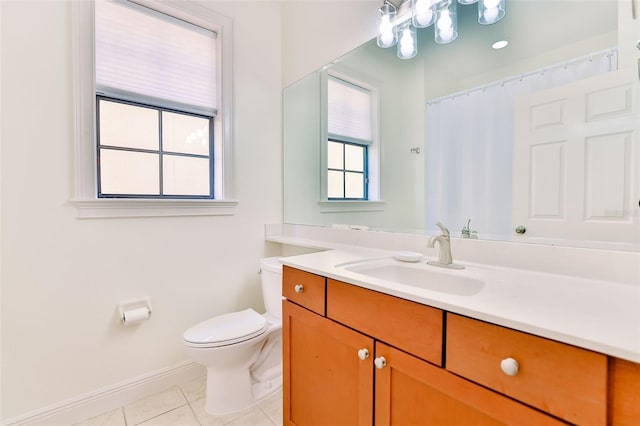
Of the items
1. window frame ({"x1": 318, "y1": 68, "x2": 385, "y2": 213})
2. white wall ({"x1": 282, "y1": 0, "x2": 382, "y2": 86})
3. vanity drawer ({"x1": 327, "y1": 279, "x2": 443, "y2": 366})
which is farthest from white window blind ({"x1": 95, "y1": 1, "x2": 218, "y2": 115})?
vanity drawer ({"x1": 327, "y1": 279, "x2": 443, "y2": 366})

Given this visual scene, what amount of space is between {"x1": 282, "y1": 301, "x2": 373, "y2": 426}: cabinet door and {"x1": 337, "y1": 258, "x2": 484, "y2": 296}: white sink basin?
0.88ft

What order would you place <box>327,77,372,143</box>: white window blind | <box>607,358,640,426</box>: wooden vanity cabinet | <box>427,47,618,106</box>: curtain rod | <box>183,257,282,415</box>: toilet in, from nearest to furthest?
<box>607,358,640,426</box>: wooden vanity cabinet
<box>427,47,618,106</box>: curtain rod
<box>183,257,282,415</box>: toilet
<box>327,77,372,143</box>: white window blind

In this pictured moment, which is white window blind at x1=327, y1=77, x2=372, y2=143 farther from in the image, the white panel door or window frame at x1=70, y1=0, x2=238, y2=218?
the white panel door

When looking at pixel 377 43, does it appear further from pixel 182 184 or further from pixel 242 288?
pixel 242 288

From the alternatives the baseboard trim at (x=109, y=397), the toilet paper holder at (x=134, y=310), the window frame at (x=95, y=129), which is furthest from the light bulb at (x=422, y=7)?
the baseboard trim at (x=109, y=397)

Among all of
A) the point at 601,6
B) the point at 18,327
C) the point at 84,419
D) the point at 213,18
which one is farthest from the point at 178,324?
the point at 601,6

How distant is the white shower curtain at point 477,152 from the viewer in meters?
1.20

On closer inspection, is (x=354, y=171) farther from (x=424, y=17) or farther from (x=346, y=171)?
(x=424, y=17)

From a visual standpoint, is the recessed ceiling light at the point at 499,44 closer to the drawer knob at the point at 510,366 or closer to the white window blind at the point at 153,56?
the drawer knob at the point at 510,366

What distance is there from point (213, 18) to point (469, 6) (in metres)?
1.55

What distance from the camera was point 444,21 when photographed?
4.58ft

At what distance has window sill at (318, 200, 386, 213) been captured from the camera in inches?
69.3

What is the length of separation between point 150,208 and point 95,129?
1.62ft

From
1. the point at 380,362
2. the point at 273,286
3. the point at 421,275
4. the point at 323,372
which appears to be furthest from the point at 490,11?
the point at 273,286
